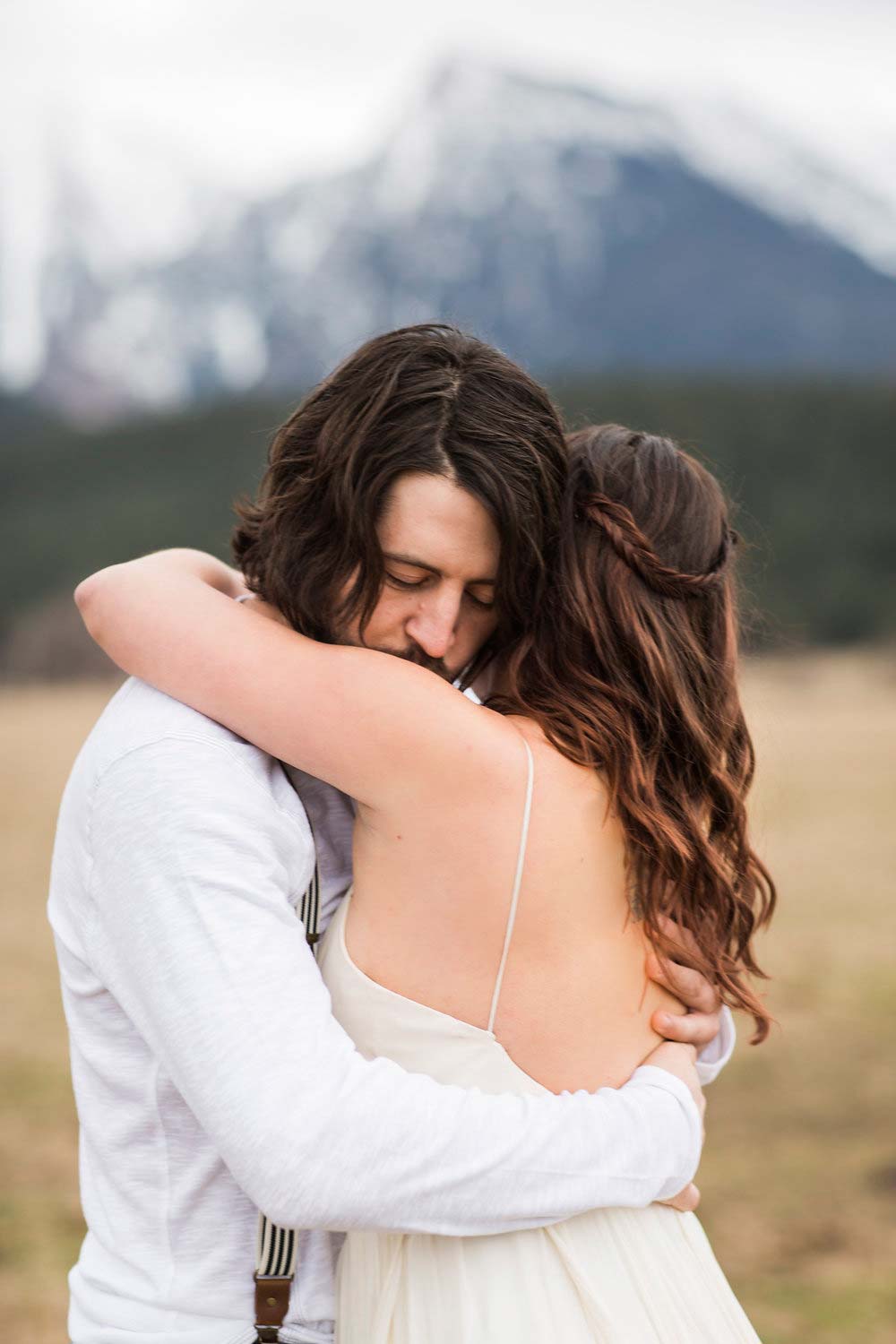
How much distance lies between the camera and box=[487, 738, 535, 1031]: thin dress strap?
168cm

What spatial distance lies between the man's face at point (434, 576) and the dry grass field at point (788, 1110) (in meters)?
0.89

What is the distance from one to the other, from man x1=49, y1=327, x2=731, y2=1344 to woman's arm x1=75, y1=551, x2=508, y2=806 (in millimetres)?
47

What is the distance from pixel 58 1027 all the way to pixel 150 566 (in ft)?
22.7

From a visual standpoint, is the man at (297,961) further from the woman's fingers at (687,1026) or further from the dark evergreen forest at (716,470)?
the dark evergreen forest at (716,470)

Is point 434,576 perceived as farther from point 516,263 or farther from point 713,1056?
point 516,263

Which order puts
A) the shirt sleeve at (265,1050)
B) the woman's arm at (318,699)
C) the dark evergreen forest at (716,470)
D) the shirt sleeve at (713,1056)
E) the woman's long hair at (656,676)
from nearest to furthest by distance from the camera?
the shirt sleeve at (265,1050), the woman's arm at (318,699), the woman's long hair at (656,676), the shirt sleeve at (713,1056), the dark evergreen forest at (716,470)

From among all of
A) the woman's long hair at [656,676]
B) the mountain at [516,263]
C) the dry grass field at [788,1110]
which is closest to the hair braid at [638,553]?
the woman's long hair at [656,676]

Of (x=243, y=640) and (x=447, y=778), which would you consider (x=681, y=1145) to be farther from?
(x=243, y=640)

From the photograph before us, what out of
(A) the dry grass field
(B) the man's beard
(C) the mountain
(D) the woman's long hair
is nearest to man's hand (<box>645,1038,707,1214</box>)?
(D) the woman's long hair

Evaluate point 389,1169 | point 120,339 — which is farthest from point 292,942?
point 120,339

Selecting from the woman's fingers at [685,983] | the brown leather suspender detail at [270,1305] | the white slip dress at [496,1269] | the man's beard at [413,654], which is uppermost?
the man's beard at [413,654]

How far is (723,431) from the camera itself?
4375 centimetres

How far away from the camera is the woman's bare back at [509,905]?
1.67 m

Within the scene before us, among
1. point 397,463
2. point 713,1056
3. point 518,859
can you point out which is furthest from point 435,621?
point 713,1056
